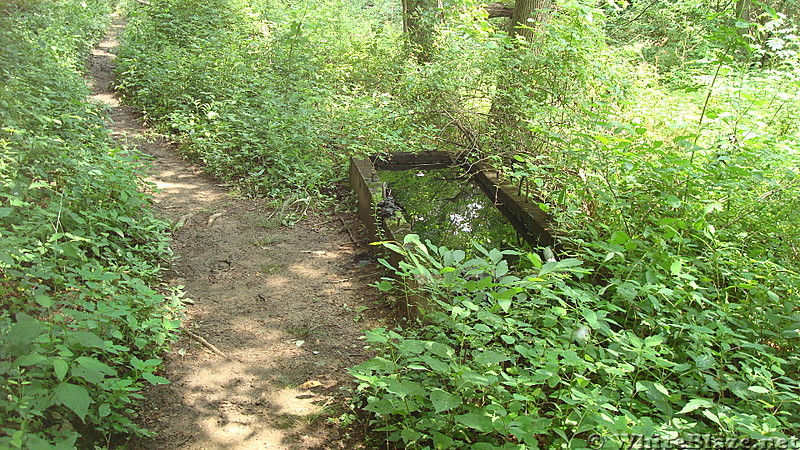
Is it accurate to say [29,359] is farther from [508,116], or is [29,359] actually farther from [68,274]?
[508,116]

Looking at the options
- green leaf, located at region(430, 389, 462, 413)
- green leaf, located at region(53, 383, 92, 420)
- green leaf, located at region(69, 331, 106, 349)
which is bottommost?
green leaf, located at region(430, 389, 462, 413)

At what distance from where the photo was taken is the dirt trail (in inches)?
133

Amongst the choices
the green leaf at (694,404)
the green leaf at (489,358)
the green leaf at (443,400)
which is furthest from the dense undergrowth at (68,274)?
the green leaf at (694,404)

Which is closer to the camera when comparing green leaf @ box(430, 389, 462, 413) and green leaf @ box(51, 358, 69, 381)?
green leaf @ box(51, 358, 69, 381)

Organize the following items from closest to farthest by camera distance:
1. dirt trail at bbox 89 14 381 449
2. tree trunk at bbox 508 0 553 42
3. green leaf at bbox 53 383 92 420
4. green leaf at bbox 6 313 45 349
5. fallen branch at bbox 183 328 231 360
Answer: green leaf at bbox 53 383 92 420
green leaf at bbox 6 313 45 349
dirt trail at bbox 89 14 381 449
fallen branch at bbox 183 328 231 360
tree trunk at bbox 508 0 553 42

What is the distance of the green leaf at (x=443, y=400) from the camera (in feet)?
8.84

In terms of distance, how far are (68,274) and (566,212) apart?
12.7ft

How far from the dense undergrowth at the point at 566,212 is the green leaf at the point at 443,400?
0.01m

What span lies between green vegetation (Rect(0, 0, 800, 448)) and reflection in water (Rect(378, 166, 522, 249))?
398 millimetres

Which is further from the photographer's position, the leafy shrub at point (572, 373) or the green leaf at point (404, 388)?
the green leaf at point (404, 388)

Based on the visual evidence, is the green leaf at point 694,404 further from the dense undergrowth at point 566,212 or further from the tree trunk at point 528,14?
the tree trunk at point 528,14

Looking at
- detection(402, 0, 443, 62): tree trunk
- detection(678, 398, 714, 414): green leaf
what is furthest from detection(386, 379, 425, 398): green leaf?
detection(402, 0, 443, 62): tree trunk

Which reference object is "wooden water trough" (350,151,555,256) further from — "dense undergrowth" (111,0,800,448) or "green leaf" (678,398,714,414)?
"green leaf" (678,398,714,414)

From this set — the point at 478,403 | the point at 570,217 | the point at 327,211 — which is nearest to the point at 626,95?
the point at 570,217
